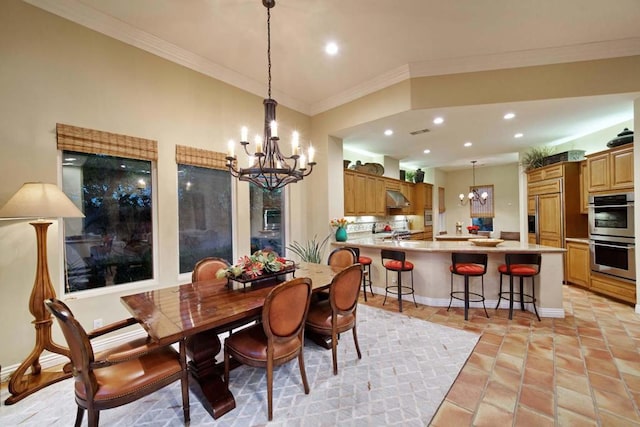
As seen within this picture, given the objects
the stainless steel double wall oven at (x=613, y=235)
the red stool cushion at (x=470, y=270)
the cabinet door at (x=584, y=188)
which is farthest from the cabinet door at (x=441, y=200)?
the red stool cushion at (x=470, y=270)

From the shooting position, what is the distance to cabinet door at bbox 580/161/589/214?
4680 mm

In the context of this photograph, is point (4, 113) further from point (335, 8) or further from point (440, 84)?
point (440, 84)

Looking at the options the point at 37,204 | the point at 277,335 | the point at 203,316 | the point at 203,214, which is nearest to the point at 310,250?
the point at 203,214

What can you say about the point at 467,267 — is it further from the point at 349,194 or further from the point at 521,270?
the point at 349,194

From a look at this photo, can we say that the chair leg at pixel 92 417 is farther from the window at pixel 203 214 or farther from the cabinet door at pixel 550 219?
the cabinet door at pixel 550 219

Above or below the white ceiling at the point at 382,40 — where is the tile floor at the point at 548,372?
below

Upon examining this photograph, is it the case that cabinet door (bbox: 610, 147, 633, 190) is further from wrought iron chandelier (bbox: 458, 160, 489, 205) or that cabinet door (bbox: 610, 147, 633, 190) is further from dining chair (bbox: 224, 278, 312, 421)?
dining chair (bbox: 224, 278, 312, 421)

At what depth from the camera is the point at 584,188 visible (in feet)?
15.9

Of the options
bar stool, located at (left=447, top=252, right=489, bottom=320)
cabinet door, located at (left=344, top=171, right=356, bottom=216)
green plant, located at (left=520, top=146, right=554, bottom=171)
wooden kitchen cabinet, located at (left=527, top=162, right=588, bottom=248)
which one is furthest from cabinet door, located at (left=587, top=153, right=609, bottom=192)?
cabinet door, located at (left=344, top=171, right=356, bottom=216)

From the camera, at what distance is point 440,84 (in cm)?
374

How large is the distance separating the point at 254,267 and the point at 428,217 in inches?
302

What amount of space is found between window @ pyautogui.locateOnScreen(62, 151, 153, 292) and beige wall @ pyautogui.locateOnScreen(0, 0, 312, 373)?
14 centimetres

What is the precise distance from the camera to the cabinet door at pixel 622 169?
3807 mm

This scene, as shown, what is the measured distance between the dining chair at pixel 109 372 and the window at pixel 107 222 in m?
1.39
